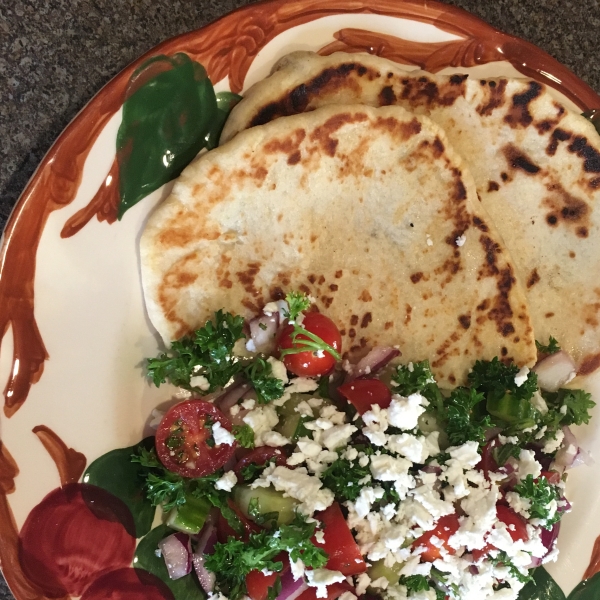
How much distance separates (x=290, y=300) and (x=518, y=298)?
3.24 feet

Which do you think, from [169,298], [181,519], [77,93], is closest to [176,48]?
[77,93]

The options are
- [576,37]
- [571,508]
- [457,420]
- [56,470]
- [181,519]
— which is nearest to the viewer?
[56,470]

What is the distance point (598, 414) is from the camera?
2695 mm

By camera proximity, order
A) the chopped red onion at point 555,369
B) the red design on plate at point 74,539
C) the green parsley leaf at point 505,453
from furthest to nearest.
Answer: the chopped red onion at point 555,369 < the green parsley leaf at point 505,453 < the red design on plate at point 74,539

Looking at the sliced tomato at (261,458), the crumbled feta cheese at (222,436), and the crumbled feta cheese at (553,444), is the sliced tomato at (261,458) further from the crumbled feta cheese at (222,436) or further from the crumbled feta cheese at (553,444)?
the crumbled feta cheese at (553,444)

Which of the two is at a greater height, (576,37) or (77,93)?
(576,37)

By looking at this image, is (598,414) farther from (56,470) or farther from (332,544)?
(56,470)

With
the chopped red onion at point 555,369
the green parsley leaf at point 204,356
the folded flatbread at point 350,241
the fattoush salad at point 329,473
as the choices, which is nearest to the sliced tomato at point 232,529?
the fattoush salad at point 329,473

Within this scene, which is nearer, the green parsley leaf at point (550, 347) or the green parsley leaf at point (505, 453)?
the green parsley leaf at point (505, 453)

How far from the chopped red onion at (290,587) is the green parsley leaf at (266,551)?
0.09m

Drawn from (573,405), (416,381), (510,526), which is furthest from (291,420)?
(573,405)

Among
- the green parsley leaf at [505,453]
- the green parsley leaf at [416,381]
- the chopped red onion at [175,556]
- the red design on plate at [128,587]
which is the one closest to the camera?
the red design on plate at [128,587]

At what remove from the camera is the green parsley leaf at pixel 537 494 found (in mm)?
2314

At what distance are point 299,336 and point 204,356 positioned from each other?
0.36 m
